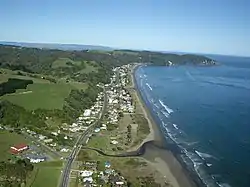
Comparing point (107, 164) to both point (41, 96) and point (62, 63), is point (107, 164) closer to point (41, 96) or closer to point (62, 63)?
point (41, 96)

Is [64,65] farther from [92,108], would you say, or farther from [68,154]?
[68,154]

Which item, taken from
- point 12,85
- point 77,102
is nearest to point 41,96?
point 77,102

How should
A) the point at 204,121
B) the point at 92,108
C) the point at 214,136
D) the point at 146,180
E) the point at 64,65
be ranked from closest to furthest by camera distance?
the point at 146,180 → the point at 214,136 → the point at 204,121 → the point at 92,108 → the point at 64,65

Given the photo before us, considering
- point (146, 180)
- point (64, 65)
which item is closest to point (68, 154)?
point (146, 180)

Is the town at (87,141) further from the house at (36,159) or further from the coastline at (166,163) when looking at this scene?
the coastline at (166,163)

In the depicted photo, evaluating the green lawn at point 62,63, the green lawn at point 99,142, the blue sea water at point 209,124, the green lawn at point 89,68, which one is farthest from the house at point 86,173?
the green lawn at point 62,63
